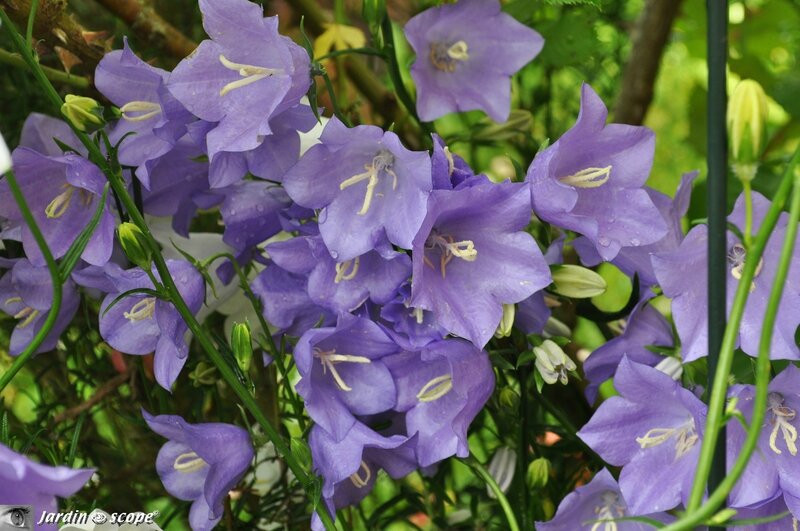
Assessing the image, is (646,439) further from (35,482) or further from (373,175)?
(35,482)

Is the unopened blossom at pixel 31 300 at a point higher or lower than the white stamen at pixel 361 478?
higher

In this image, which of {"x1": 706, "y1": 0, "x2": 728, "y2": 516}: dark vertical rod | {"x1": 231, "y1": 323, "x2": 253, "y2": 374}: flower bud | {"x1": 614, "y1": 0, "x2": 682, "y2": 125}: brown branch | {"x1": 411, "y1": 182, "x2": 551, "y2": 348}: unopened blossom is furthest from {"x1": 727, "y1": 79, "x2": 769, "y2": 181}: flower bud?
{"x1": 614, "y1": 0, "x2": 682, "y2": 125}: brown branch

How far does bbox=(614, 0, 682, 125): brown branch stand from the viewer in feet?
2.60

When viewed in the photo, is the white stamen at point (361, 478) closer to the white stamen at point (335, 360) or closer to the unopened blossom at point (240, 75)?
the white stamen at point (335, 360)

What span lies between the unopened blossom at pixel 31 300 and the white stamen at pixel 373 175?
16 centimetres

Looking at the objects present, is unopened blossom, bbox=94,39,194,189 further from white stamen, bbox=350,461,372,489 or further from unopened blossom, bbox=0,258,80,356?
white stamen, bbox=350,461,372,489

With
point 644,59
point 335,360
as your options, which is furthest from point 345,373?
point 644,59

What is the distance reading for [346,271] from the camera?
1.50ft

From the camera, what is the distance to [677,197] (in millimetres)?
522

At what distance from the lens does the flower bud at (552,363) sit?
0.46 metres

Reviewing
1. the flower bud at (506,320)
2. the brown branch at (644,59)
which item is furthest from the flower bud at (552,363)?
the brown branch at (644,59)

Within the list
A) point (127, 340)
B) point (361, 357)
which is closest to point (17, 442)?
point (127, 340)

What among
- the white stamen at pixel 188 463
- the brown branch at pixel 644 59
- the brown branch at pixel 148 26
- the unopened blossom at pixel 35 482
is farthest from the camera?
the brown branch at pixel 644 59

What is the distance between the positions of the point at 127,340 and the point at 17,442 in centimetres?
12
